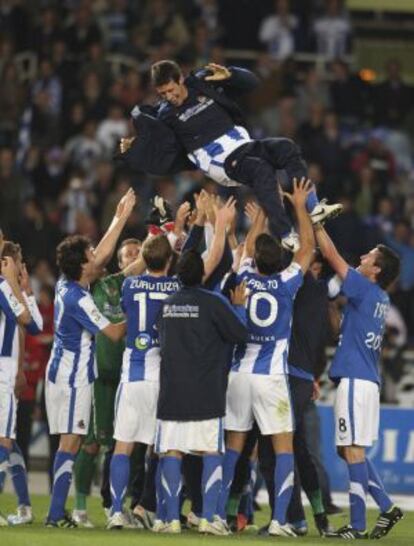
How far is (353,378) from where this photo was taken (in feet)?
46.5

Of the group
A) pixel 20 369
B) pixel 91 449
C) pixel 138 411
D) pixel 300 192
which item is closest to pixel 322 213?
pixel 300 192

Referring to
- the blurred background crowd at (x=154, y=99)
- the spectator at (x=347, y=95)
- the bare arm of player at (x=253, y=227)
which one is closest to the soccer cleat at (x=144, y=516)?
the bare arm of player at (x=253, y=227)

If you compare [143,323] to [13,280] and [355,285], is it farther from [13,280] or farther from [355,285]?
[355,285]

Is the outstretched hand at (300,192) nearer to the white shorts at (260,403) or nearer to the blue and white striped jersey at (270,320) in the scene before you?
the blue and white striped jersey at (270,320)

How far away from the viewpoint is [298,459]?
14602mm

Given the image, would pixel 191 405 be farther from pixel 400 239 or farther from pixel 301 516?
pixel 400 239

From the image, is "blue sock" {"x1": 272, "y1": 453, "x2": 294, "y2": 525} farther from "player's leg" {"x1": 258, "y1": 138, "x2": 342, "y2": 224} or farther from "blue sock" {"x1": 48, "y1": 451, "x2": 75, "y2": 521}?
"player's leg" {"x1": 258, "y1": 138, "x2": 342, "y2": 224}

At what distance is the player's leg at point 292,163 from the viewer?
45.5ft

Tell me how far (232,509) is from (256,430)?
2.24 feet

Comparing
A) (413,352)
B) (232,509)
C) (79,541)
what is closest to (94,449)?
(232,509)

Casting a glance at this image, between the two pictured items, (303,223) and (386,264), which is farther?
(386,264)

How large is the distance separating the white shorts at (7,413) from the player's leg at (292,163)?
2575mm

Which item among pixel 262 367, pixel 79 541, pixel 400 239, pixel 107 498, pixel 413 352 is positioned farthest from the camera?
pixel 400 239

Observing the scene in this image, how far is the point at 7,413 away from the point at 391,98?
1261 cm
